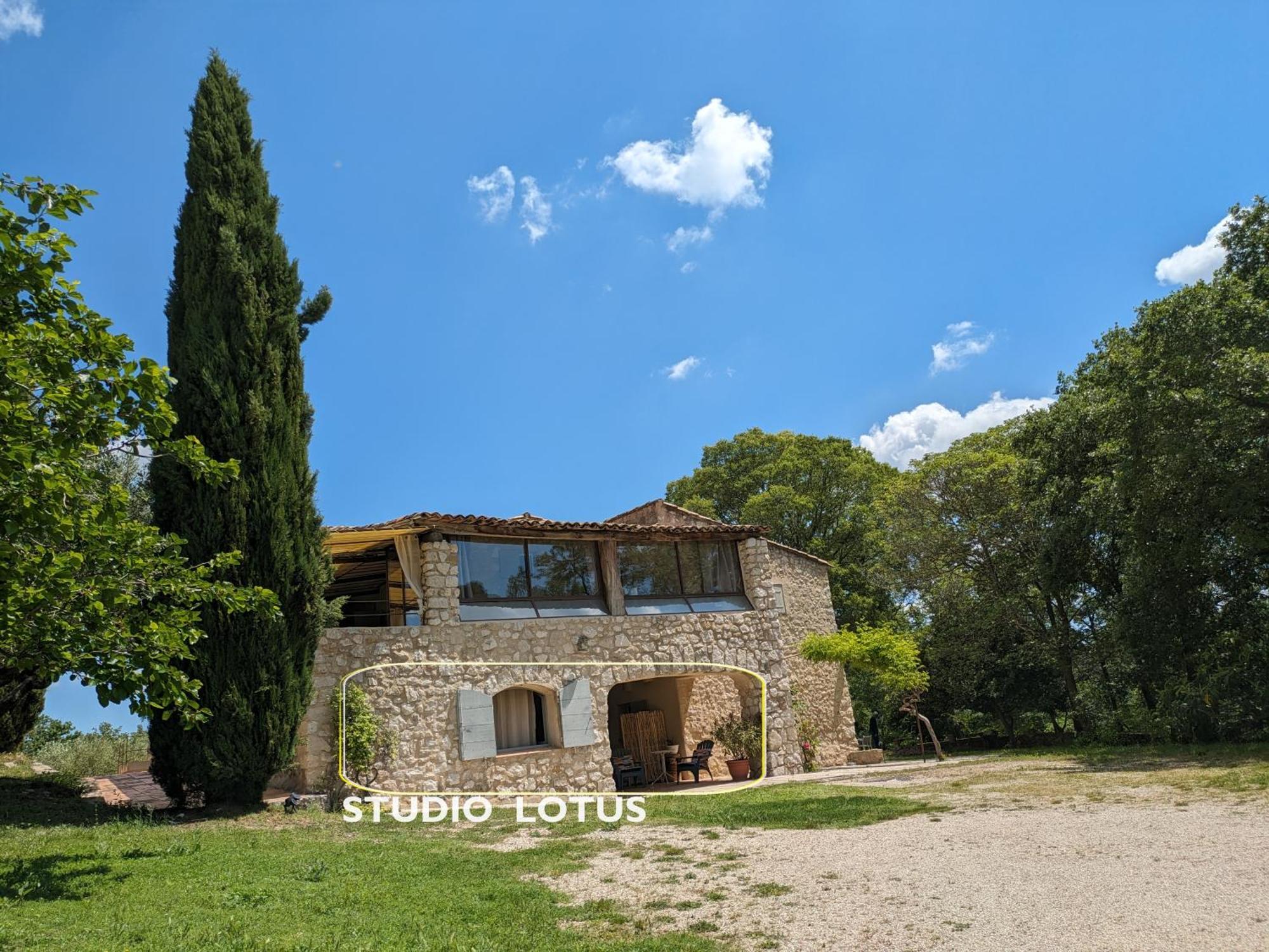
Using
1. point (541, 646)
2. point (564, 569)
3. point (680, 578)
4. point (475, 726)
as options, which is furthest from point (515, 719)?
point (680, 578)

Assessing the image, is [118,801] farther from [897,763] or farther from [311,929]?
[897,763]

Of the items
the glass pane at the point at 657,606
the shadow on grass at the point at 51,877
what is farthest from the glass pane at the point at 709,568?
the shadow on grass at the point at 51,877

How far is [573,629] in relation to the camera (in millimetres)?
14156

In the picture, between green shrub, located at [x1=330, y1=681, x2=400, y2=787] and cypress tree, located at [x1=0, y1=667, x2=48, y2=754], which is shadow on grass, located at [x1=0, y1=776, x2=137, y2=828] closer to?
cypress tree, located at [x1=0, y1=667, x2=48, y2=754]

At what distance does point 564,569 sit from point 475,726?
3.23 m

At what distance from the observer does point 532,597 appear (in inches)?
556

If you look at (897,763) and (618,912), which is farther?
(897,763)

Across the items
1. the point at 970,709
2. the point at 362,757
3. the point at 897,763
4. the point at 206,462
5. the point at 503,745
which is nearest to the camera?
the point at 206,462

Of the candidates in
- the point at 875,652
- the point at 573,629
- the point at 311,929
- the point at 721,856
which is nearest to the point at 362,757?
the point at 573,629

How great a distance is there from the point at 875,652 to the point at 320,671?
1041cm

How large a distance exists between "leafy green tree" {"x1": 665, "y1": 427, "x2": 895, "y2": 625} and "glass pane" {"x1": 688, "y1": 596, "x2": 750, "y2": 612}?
10.6 meters

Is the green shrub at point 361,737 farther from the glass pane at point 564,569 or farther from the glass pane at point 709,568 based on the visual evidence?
the glass pane at point 709,568

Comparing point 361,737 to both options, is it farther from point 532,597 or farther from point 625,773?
point 625,773

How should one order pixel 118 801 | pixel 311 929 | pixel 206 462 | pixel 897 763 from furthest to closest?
pixel 897 763 < pixel 118 801 < pixel 206 462 < pixel 311 929
